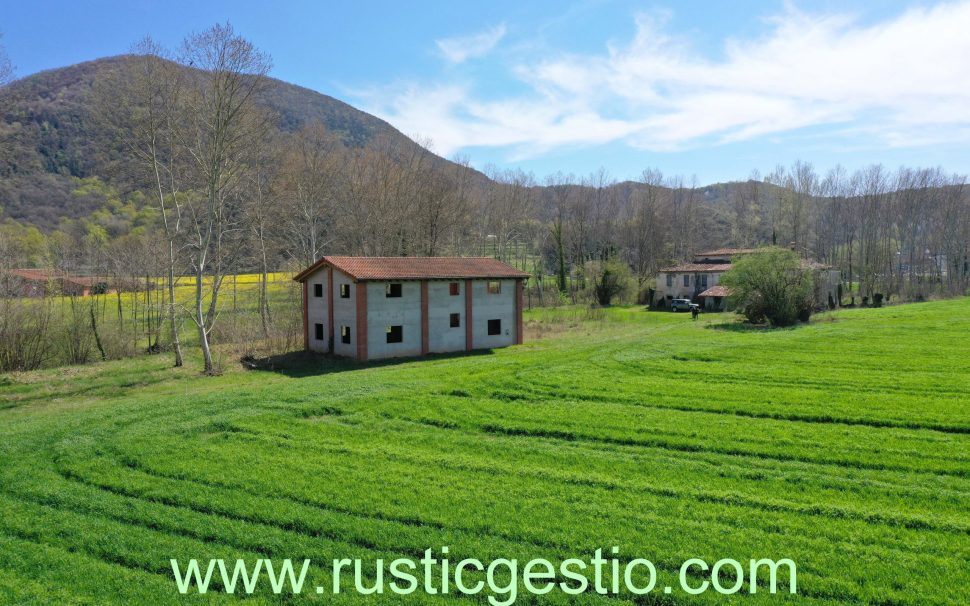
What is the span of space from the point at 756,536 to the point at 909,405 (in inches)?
462

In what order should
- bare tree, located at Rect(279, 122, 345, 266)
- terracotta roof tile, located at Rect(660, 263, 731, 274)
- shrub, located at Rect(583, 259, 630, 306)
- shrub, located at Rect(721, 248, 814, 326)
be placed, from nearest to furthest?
1. shrub, located at Rect(721, 248, 814, 326)
2. bare tree, located at Rect(279, 122, 345, 266)
3. terracotta roof tile, located at Rect(660, 263, 731, 274)
4. shrub, located at Rect(583, 259, 630, 306)

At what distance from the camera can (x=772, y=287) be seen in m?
43.2

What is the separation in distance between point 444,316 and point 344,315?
5.81 meters

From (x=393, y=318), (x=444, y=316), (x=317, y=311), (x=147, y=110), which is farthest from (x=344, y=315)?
(x=147, y=110)

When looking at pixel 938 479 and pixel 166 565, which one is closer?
pixel 166 565

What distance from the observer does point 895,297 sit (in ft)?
232

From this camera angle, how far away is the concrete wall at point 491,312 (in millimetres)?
36500

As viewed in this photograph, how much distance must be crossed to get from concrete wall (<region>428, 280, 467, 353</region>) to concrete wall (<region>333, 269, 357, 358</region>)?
4.52 m

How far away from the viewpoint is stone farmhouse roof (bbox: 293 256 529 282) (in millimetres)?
32281

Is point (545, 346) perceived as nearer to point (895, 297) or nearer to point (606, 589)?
point (606, 589)

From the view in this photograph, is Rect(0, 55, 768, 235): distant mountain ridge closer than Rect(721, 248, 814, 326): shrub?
Yes

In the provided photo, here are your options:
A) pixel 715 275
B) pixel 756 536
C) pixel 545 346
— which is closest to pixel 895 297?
pixel 715 275

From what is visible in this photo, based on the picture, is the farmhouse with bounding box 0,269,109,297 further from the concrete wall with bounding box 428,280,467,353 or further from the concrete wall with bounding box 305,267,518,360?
the concrete wall with bounding box 428,280,467,353

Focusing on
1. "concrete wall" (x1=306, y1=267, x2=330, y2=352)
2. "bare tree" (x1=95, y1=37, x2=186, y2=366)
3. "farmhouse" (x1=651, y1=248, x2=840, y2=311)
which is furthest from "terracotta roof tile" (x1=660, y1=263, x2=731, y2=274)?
"bare tree" (x1=95, y1=37, x2=186, y2=366)
